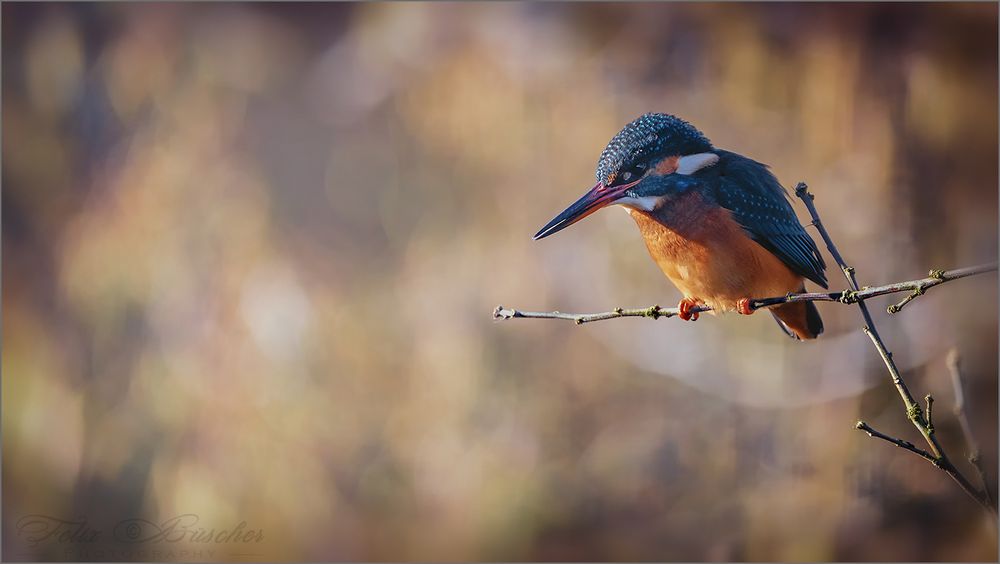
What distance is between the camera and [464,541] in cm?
286

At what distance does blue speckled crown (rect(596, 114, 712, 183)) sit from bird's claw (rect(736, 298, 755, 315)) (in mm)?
168

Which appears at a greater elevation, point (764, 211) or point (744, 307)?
point (764, 211)

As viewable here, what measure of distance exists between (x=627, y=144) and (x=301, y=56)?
2.45 meters

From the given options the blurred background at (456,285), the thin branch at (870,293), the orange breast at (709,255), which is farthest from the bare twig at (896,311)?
the blurred background at (456,285)

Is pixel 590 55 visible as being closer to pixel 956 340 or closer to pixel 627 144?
pixel 956 340

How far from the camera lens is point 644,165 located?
32.0 inches

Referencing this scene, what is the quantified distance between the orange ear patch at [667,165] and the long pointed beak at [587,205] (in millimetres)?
28

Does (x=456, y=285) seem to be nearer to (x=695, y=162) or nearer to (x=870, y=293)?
(x=695, y=162)

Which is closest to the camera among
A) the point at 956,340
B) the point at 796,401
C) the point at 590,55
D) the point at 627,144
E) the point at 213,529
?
the point at 627,144

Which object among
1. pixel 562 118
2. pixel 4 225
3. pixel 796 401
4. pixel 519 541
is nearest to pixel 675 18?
pixel 562 118

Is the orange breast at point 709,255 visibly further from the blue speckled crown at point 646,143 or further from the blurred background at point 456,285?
the blurred background at point 456,285

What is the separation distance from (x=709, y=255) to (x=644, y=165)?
0.58ft

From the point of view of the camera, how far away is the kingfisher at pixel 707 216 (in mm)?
812

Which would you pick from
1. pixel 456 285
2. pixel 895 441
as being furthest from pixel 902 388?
pixel 456 285
